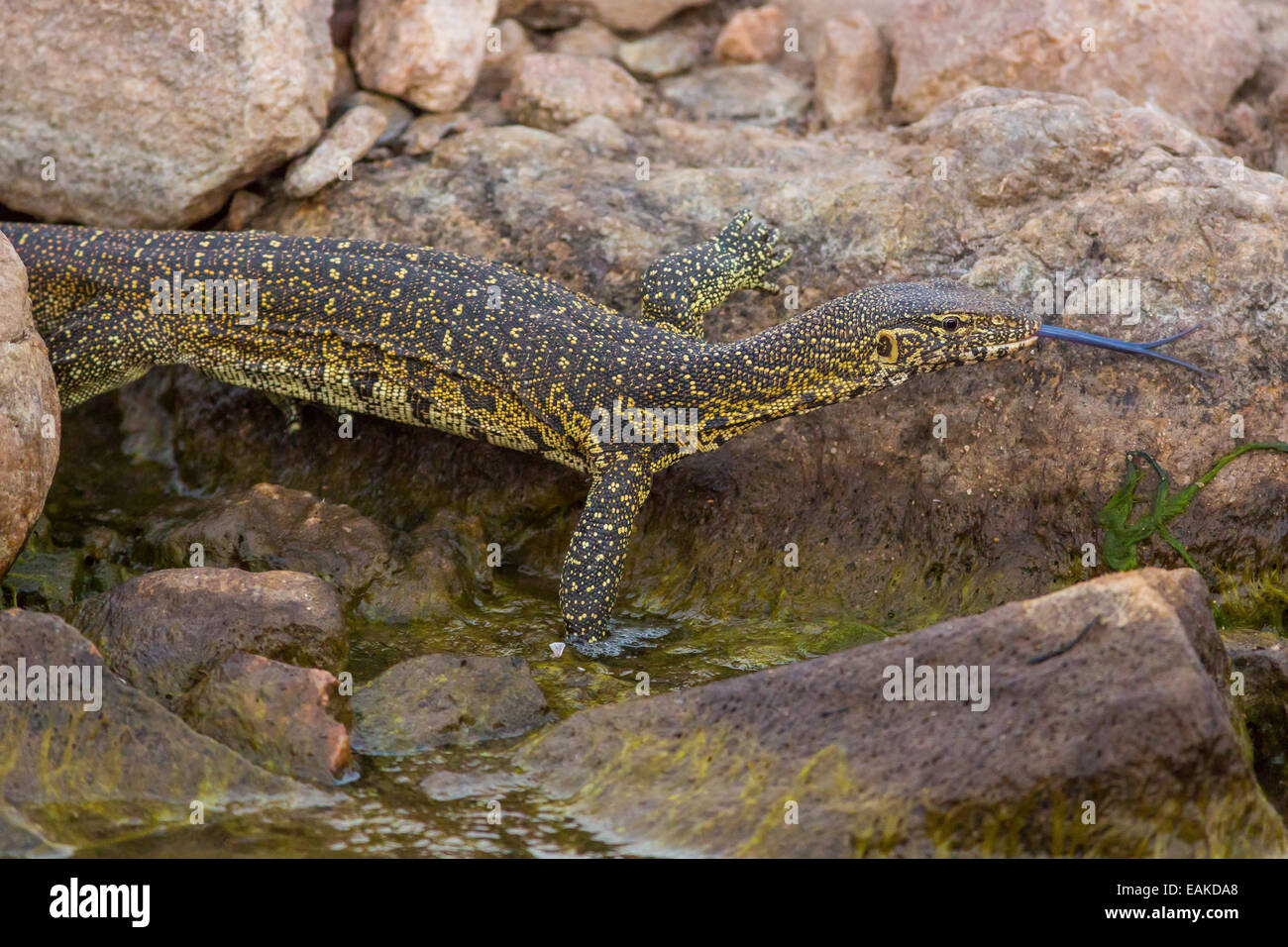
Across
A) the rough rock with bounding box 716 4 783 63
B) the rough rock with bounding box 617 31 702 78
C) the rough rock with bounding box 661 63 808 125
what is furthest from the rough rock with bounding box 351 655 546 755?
the rough rock with bounding box 716 4 783 63

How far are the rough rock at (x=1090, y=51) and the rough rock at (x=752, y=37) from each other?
1.44 metres

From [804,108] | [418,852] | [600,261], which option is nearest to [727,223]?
[600,261]

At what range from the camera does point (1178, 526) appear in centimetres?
880

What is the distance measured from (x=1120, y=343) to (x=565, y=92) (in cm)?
508

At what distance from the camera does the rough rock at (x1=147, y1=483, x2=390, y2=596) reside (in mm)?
9070

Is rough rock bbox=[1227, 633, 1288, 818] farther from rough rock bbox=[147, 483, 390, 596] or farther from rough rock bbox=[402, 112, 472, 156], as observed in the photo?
rough rock bbox=[402, 112, 472, 156]

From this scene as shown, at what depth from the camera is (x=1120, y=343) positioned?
→ 347 inches

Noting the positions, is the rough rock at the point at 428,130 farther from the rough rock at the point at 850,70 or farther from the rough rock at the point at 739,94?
the rough rock at the point at 850,70

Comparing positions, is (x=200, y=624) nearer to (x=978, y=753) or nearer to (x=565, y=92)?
(x=978, y=753)

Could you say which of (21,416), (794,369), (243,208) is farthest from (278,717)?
(243,208)

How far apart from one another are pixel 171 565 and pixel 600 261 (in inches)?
147

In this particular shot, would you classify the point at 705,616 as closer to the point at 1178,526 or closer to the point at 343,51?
the point at 1178,526
